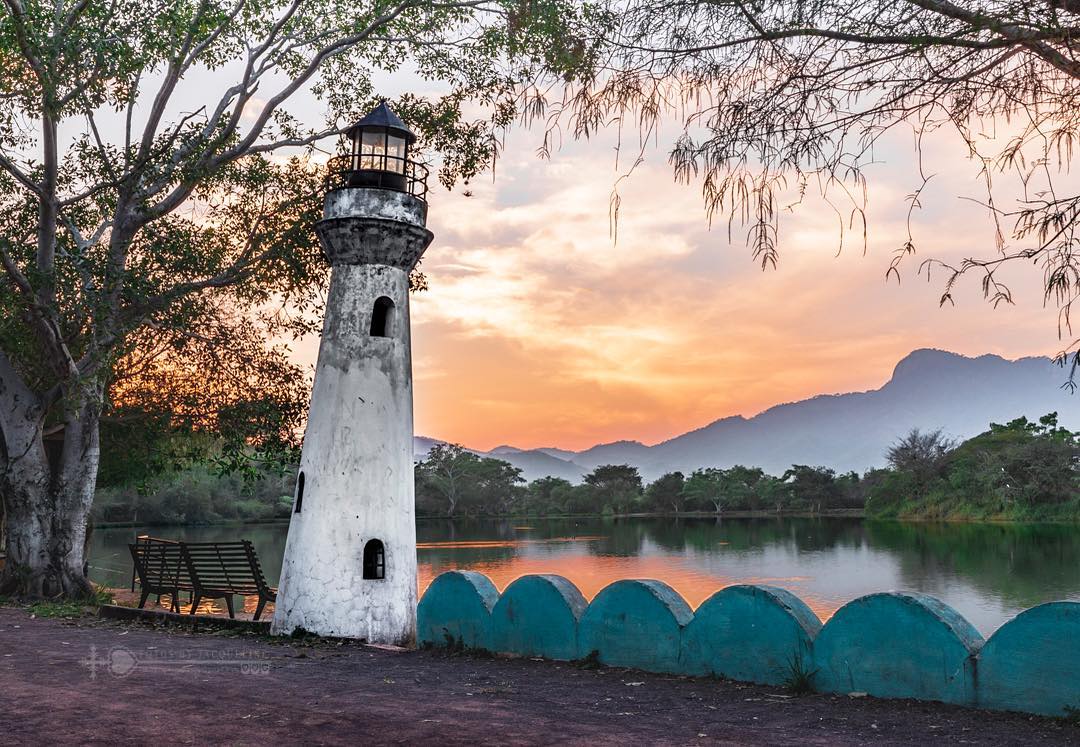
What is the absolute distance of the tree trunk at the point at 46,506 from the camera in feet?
63.8

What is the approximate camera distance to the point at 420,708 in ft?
27.8

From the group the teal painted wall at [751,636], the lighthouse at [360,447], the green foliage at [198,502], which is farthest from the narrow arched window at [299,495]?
the green foliage at [198,502]

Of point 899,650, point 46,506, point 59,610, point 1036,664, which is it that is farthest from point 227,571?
point 1036,664

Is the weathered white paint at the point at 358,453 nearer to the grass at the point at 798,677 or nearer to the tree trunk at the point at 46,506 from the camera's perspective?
the grass at the point at 798,677

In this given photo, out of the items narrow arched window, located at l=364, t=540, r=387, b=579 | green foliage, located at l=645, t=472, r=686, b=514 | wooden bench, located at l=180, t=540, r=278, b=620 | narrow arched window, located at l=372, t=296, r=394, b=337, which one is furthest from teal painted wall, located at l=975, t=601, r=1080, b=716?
green foliage, located at l=645, t=472, r=686, b=514

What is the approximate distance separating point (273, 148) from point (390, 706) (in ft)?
51.3

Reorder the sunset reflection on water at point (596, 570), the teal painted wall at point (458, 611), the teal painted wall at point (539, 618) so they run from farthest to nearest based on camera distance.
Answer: the sunset reflection on water at point (596, 570), the teal painted wall at point (458, 611), the teal painted wall at point (539, 618)

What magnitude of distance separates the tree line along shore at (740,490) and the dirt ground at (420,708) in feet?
107

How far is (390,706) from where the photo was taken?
854 centimetres

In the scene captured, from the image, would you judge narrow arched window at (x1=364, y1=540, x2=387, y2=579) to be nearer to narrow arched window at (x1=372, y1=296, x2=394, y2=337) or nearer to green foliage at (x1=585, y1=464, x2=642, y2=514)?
narrow arched window at (x1=372, y1=296, x2=394, y2=337)

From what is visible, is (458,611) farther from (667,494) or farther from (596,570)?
(667,494)

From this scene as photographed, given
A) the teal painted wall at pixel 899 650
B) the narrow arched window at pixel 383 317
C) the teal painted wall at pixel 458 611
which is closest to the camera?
the teal painted wall at pixel 899 650

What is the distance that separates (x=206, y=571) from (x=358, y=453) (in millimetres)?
4408

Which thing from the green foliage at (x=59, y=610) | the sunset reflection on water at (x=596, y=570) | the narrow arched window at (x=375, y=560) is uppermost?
the narrow arched window at (x=375, y=560)
